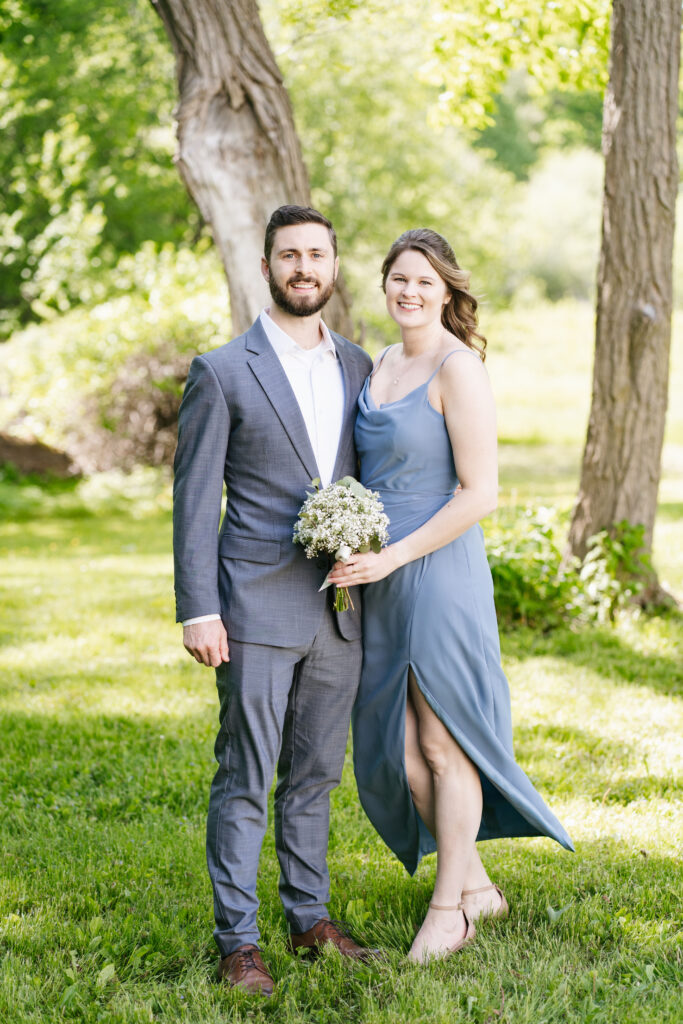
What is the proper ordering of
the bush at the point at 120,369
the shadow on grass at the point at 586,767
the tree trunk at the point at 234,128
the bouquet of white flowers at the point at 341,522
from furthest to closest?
the bush at the point at 120,369 < the tree trunk at the point at 234,128 < the shadow on grass at the point at 586,767 < the bouquet of white flowers at the point at 341,522

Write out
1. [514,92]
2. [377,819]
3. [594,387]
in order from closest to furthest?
[377,819] → [594,387] → [514,92]

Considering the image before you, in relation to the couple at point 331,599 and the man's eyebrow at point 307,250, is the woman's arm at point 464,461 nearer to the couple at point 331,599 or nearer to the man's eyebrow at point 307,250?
the couple at point 331,599

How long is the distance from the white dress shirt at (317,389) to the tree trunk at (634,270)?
3481mm

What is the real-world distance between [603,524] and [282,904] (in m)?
3.75

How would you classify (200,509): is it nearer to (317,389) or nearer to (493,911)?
(317,389)

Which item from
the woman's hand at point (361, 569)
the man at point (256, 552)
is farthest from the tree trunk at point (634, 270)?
the woman's hand at point (361, 569)

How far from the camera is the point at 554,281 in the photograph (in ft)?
113

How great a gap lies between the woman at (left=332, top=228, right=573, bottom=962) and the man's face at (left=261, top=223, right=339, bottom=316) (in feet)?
Answer: 0.95

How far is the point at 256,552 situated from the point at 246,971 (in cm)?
123

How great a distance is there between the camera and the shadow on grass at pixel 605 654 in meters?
5.38

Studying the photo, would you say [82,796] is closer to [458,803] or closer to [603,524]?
[458,803]

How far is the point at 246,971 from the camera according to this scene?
112 inches

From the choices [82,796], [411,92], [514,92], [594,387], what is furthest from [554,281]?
[82,796]

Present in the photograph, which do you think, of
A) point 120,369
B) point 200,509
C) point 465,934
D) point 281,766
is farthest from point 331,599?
point 120,369
